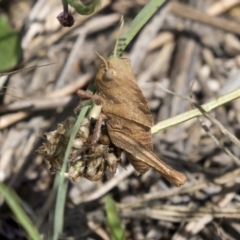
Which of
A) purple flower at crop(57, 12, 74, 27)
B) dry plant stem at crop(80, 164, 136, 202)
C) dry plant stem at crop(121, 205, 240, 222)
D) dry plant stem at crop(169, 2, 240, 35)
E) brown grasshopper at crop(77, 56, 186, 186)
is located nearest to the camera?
brown grasshopper at crop(77, 56, 186, 186)

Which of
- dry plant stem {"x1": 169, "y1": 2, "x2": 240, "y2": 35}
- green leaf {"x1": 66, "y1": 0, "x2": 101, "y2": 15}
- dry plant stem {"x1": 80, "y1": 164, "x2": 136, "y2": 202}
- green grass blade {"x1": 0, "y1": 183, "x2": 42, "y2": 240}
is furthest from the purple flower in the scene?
dry plant stem {"x1": 169, "y1": 2, "x2": 240, "y2": 35}

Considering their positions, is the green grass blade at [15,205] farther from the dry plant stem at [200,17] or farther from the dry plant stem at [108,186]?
the dry plant stem at [200,17]

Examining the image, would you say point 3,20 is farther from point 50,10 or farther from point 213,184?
point 213,184

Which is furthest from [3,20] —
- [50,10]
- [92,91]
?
[92,91]

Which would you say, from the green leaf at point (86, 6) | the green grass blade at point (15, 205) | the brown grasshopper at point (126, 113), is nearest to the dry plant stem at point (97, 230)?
the brown grasshopper at point (126, 113)

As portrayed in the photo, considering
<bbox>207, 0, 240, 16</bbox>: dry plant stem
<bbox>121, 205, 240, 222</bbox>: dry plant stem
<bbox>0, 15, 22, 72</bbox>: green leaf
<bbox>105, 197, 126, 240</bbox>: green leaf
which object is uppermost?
<bbox>0, 15, 22, 72</bbox>: green leaf

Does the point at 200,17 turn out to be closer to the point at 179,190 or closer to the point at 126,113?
the point at 179,190

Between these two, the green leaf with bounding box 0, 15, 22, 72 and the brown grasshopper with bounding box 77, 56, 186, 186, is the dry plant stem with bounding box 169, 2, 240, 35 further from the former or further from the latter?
the brown grasshopper with bounding box 77, 56, 186, 186
